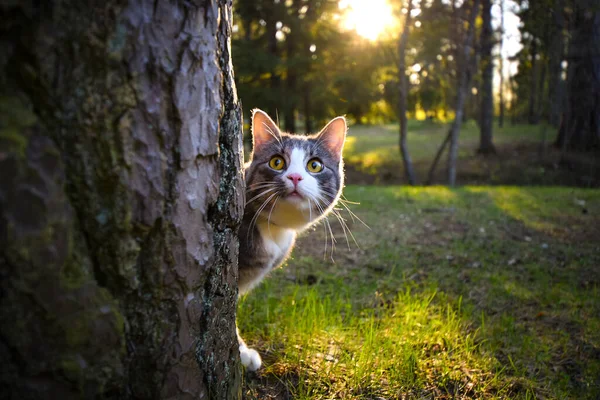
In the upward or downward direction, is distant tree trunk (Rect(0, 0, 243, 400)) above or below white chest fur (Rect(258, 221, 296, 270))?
above

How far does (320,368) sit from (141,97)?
1427 mm

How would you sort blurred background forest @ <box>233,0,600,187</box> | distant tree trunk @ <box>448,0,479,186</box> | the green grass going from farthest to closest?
blurred background forest @ <box>233,0,600,187</box> → distant tree trunk @ <box>448,0,479,186</box> → the green grass

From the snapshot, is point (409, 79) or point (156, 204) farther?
point (409, 79)

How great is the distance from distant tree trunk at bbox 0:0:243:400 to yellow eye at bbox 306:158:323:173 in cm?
89

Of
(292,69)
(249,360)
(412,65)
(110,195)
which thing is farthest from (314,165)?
(292,69)

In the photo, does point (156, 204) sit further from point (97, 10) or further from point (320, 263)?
point (320, 263)

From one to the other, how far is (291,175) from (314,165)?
0.27 metres

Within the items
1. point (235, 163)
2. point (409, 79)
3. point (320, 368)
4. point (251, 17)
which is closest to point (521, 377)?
point (320, 368)

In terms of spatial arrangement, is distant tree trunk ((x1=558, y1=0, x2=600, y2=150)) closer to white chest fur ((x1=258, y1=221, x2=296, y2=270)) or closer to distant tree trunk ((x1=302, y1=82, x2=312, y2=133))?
distant tree trunk ((x1=302, y1=82, x2=312, y2=133))

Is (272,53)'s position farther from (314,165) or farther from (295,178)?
(295,178)

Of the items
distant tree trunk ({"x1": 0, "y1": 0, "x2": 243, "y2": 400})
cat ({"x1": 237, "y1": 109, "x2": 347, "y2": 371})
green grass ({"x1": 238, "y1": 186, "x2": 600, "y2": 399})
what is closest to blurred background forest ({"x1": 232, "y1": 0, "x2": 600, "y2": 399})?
green grass ({"x1": 238, "y1": 186, "x2": 600, "y2": 399})

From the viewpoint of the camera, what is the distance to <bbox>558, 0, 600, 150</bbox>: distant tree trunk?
7.68m

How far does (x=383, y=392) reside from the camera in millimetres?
1687

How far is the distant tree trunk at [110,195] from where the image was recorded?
0.80 metres
